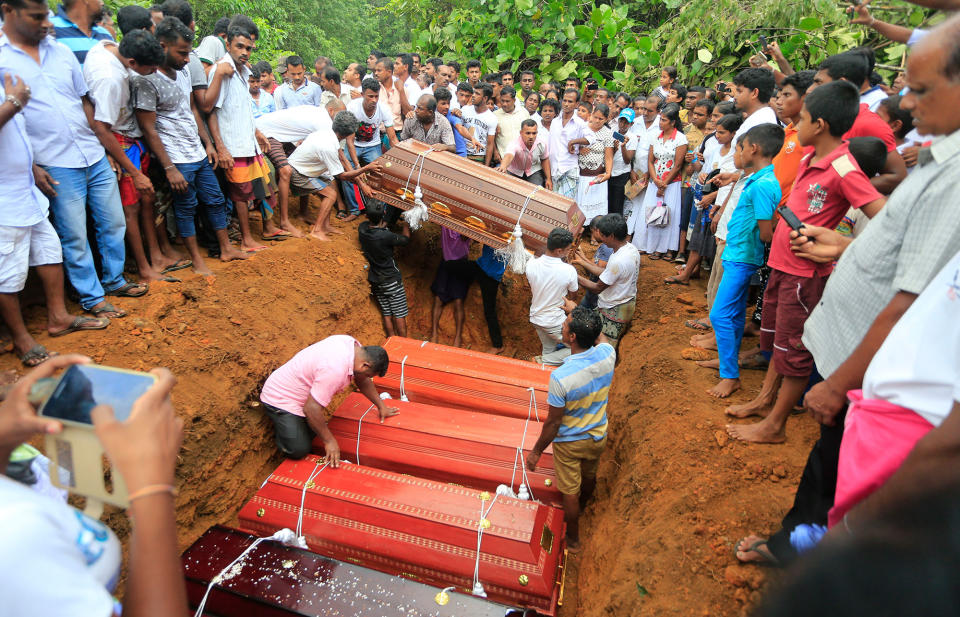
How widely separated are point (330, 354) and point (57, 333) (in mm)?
1666

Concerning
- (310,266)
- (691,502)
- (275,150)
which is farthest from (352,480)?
(275,150)

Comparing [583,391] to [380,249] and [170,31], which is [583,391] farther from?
[170,31]

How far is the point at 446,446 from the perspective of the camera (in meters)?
3.79

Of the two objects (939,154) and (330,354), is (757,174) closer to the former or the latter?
(939,154)

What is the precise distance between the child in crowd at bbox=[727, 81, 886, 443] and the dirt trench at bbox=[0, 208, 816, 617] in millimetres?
393

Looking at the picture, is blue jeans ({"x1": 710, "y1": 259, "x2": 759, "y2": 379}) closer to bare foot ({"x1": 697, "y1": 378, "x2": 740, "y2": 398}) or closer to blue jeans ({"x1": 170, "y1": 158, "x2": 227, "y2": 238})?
bare foot ({"x1": 697, "y1": 378, "x2": 740, "y2": 398})

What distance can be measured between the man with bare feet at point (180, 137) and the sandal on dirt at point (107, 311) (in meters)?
0.78

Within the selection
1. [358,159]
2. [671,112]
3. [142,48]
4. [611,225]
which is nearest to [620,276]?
[611,225]

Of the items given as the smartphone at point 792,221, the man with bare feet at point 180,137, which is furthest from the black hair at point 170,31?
the smartphone at point 792,221

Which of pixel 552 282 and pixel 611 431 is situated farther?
pixel 552 282

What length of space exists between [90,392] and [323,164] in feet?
15.7

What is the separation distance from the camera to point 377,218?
5.34 m

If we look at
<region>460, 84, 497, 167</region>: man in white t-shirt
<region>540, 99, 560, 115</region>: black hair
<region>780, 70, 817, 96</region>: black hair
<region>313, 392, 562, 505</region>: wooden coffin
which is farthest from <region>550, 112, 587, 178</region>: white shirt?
<region>313, 392, 562, 505</region>: wooden coffin

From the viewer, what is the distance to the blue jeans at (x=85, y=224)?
11.1 feet
